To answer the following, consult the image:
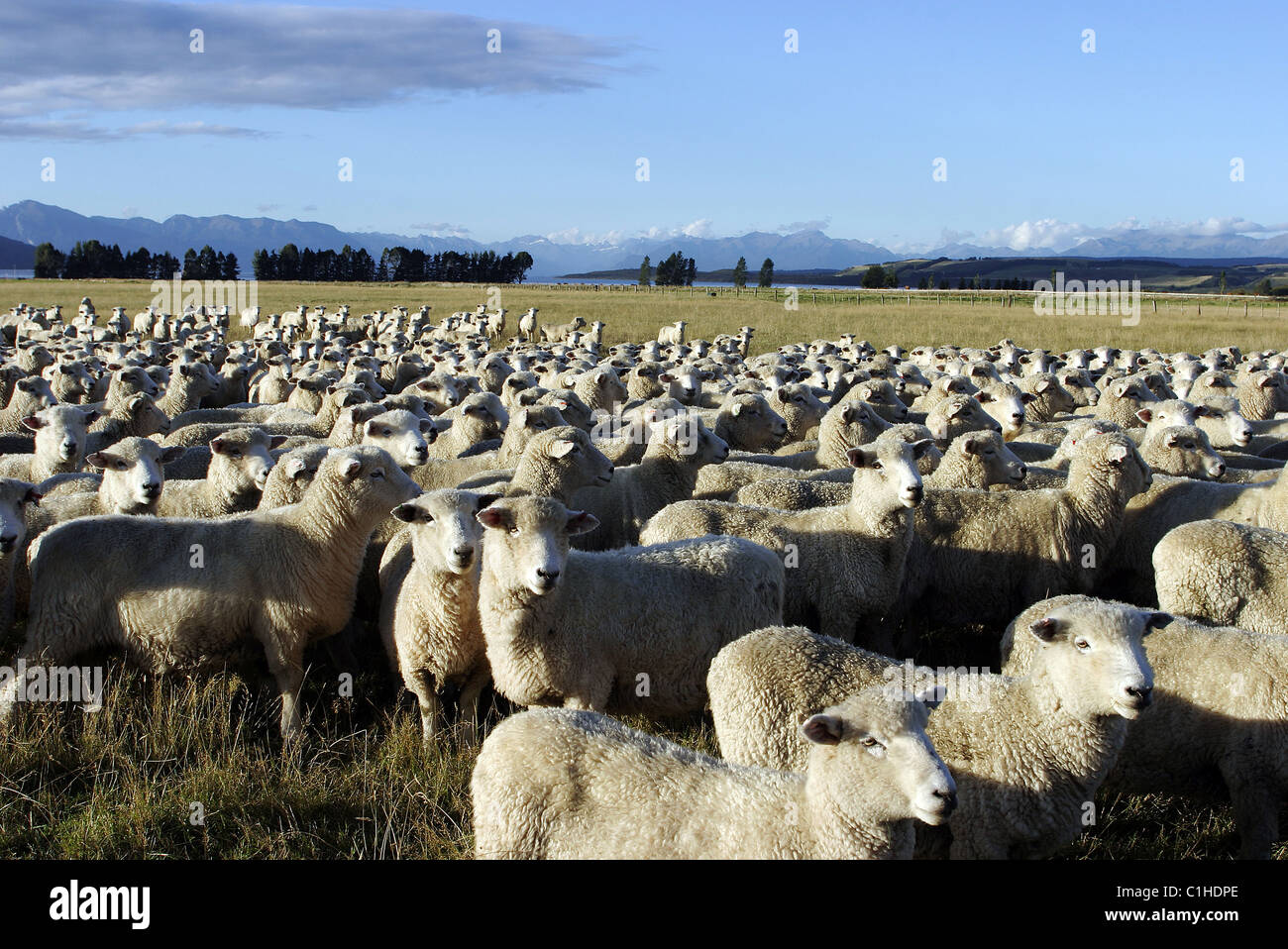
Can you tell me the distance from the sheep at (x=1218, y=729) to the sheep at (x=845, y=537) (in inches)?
72.8

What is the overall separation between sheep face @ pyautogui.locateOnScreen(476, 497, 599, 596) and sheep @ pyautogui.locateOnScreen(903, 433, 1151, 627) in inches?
122

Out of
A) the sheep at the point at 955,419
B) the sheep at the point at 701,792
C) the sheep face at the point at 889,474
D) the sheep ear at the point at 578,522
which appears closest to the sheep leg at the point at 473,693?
the sheep ear at the point at 578,522

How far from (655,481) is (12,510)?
4733 mm

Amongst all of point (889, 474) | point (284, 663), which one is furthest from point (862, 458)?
point (284, 663)

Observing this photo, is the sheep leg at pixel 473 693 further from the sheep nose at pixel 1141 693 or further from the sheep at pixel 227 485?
the sheep nose at pixel 1141 693

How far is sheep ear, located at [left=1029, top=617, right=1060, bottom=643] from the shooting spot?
14.3ft

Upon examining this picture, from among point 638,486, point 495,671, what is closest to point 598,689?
point 495,671

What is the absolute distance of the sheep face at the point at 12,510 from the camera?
6.31 meters

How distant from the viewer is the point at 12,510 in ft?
21.1

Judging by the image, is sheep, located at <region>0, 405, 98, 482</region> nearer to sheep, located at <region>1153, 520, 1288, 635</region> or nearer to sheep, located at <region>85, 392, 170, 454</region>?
sheep, located at <region>85, 392, 170, 454</region>

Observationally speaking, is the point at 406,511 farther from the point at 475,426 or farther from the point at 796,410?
the point at 796,410

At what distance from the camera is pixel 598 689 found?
18.5 feet
